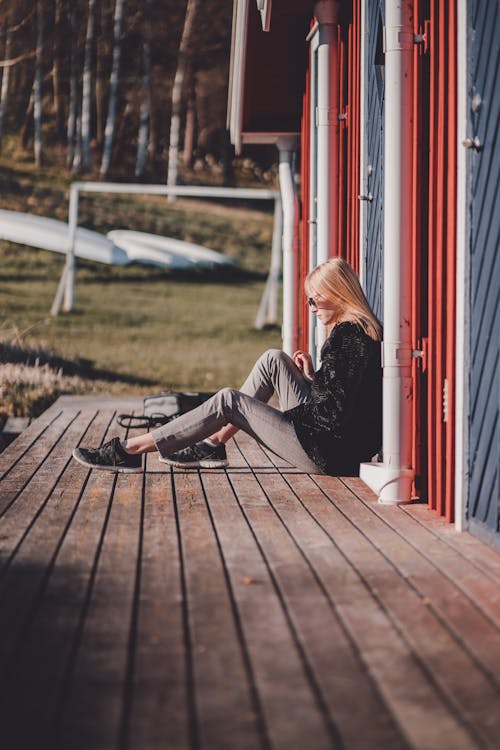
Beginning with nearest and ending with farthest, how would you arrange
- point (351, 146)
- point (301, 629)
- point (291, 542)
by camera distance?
point (301, 629) → point (291, 542) → point (351, 146)

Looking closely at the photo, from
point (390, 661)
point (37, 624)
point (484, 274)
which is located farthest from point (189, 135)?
point (390, 661)

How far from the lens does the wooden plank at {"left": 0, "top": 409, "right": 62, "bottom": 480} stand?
225 inches

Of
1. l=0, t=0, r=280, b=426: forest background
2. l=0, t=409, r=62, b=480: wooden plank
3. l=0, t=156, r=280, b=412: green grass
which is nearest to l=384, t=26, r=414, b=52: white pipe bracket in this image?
l=0, t=409, r=62, b=480: wooden plank

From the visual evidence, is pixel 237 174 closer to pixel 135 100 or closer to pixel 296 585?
pixel 135 100

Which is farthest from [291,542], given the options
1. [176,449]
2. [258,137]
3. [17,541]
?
[258,137]

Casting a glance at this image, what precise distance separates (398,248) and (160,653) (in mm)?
2584

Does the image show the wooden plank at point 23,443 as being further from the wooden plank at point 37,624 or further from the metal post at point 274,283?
the metal post at point 274,283

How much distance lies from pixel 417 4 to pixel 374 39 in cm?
114

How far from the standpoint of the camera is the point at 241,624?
2.89 m

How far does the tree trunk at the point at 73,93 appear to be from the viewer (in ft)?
83.8

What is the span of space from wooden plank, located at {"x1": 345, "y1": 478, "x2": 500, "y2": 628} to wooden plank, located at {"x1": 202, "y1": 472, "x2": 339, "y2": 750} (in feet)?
1.64

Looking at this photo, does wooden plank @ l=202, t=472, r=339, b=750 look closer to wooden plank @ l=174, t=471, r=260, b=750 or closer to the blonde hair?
wooden plank @ l=174, t=471, r=260, b=750

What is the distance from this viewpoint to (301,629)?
2.84 metres

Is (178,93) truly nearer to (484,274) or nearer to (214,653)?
(484,274)
